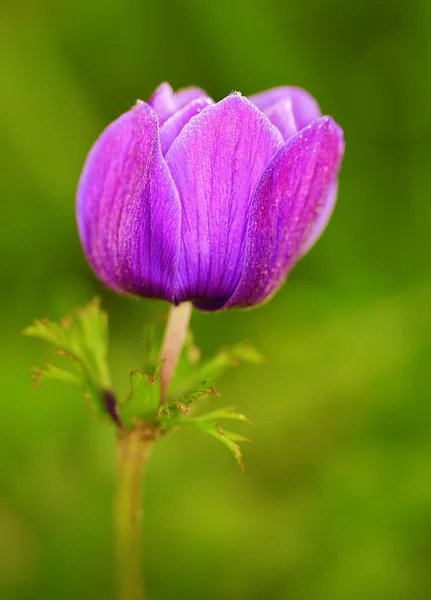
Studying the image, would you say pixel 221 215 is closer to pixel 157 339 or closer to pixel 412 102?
pixel 157 339

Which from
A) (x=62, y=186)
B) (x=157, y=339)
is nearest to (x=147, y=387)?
(x=157, y=339)

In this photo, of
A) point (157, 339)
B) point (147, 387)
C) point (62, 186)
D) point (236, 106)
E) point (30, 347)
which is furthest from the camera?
point (62, 186)

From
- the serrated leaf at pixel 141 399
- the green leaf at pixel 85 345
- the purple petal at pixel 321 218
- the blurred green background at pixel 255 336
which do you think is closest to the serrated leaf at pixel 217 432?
the serrated leaf at pixel 141 399

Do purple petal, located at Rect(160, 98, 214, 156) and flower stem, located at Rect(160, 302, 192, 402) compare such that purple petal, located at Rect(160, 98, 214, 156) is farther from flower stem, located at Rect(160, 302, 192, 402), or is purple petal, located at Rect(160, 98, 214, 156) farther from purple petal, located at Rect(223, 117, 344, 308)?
flower stem, located at Rect(160, 302, 192, 402)

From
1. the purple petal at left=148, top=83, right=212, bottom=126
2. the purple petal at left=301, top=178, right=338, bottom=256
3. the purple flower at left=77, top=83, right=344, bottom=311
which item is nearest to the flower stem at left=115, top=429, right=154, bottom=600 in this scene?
the purple flower at left=77, top=83, right=344, bottom=311

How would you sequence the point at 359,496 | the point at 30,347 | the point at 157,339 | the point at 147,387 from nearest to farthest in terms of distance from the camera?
1. the point at 147,387
2. the point at 157,339
3. the point at 359,496
4. the point at 30,347

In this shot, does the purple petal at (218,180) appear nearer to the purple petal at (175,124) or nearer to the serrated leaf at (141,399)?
the purple petal at (175,124)
